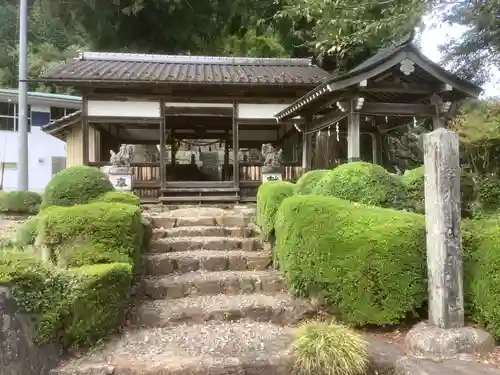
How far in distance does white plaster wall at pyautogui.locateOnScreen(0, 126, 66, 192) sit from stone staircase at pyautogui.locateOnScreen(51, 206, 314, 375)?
17.5m

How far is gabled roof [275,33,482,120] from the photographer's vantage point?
28.2 ft

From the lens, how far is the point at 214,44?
20641 millimetres

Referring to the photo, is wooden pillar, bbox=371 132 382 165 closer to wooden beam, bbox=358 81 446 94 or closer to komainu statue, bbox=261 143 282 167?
wooden beam, bbox=358 81 446 94

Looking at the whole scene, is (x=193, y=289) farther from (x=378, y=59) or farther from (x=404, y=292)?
(x=378, y=59)

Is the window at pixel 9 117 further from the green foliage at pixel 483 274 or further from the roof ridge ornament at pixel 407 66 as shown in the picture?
the green foliage at pixel 483 274

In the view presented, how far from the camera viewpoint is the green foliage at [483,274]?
4402mm

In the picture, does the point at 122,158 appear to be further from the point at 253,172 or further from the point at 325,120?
the point at 325,120

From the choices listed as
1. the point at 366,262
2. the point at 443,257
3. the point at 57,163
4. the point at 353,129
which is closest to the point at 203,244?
the point at 366,262

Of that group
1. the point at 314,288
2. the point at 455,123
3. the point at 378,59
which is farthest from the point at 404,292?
the point at 455,123

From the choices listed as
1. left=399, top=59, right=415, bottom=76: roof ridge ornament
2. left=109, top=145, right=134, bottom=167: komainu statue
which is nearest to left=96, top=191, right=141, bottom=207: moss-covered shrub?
left=109, top=145, right=134, bottom=167: komainu statue

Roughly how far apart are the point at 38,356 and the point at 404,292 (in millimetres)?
3704

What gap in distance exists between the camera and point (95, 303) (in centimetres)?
447

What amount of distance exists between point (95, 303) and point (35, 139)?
2070cm

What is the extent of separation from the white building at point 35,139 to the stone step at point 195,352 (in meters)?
19.3
